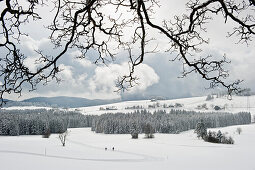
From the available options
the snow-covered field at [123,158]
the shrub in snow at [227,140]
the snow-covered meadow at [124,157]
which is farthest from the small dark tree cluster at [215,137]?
the snow-covered field at [123,158]

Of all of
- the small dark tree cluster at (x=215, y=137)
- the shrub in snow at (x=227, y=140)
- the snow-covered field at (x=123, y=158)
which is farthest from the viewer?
the small dark tree cluster at (x=215, y=137)

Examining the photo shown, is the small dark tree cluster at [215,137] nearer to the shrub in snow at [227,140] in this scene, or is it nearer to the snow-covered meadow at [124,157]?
the shrub in snow at [227,140]

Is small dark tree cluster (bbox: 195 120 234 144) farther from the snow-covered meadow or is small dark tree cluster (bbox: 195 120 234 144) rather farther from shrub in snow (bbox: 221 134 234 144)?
the snow-covered meadow

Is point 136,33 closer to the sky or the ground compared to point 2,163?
closer to the sky

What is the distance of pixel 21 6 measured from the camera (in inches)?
131

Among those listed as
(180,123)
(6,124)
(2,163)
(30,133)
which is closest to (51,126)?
(30,133)

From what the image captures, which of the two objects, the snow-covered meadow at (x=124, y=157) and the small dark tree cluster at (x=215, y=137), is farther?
the small dark tree cluster at (x=215, y=137)

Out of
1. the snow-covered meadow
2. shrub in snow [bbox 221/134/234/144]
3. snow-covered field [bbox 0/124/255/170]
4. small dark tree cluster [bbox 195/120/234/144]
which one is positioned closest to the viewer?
snow-covered field [bbox 0/124/255/170]

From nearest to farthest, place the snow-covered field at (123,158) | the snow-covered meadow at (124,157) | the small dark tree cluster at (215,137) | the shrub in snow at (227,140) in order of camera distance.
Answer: the snow-covered field at (123,158), the snow-covered meadow at (124,157), the shrub in snow at (227,140), the small dark tree cluster at (215,137)

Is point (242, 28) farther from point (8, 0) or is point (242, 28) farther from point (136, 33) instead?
point (8, 0)

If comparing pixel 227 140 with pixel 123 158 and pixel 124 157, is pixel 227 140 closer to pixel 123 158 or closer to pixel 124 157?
pixel 124 157

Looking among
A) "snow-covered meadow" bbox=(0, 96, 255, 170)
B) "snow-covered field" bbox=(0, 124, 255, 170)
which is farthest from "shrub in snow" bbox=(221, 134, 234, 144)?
"snow-covered field" bbox=(0, 124, 255, 170)

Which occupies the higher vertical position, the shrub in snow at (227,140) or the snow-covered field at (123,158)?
the snow-covered field at (123,158)

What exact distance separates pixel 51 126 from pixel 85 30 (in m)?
98.5
